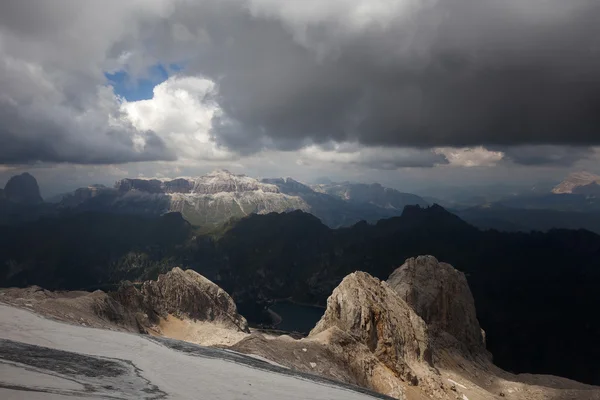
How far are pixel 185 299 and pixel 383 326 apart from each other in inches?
2559

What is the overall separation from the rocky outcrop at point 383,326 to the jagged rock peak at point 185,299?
51377 mm

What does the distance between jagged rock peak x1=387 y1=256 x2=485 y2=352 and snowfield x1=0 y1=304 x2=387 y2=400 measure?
7852 centimetres

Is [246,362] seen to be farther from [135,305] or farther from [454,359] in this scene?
[135,305]

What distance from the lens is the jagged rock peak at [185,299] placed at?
9906 cm

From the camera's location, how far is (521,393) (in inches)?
2854

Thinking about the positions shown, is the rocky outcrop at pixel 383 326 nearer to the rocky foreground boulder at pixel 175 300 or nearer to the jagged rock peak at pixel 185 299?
the rocky foreground boulder at pixel 175 300

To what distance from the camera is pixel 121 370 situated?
20.4 meters

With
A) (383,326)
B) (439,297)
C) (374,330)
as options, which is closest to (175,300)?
(374,330)

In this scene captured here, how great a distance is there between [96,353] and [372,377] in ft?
120

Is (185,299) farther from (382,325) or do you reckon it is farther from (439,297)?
(439,297)

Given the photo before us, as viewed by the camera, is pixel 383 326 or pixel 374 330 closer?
pixel 374 330

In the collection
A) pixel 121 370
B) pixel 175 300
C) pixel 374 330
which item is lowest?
pixel 175 300

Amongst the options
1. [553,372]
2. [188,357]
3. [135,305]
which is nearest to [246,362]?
[188,357]

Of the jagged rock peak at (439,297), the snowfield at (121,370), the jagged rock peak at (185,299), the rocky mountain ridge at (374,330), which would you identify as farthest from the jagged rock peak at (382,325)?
the jagged rock peak at (185,299)
